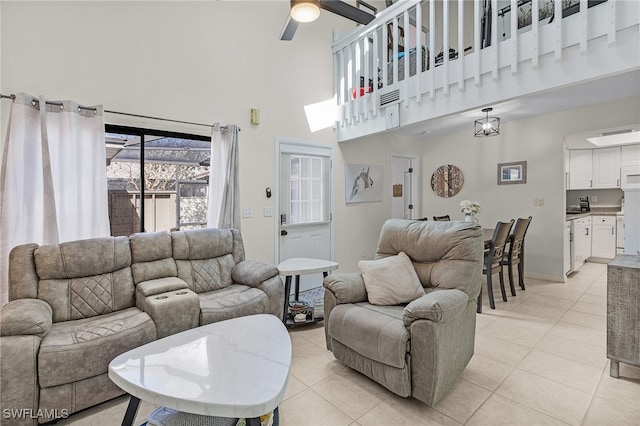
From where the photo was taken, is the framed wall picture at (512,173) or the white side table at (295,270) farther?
the framed wall picture at (512,173)

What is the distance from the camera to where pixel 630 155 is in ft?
17.2

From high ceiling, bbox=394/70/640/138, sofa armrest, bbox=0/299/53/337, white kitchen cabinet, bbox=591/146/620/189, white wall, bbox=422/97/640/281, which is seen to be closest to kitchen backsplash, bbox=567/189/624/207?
white kitchen cabinet, bbox=591/146/620/189

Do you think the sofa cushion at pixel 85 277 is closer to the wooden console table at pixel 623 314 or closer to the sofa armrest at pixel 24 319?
the sofa armrest at pixel 24 319

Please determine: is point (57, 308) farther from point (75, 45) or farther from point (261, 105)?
point (261, 105)

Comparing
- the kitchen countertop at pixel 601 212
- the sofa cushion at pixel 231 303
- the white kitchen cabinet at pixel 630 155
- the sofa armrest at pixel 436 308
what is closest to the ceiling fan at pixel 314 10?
the sofa armrest at pixel 436 308

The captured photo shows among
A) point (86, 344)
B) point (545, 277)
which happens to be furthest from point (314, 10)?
point (545, 277)

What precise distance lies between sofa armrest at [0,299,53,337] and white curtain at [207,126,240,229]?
166 centimetres

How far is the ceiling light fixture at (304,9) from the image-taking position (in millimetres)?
1800

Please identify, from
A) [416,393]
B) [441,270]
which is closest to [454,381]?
[416,393]

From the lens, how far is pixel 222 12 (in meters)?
3.50

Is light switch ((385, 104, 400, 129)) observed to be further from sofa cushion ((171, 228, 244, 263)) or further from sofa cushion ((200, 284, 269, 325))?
sofa cushion ((200, 284, 269, 325))

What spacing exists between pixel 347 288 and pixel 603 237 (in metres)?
6.03

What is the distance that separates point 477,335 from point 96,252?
11.0 feet

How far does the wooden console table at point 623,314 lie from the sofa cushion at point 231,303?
8.47 feet
